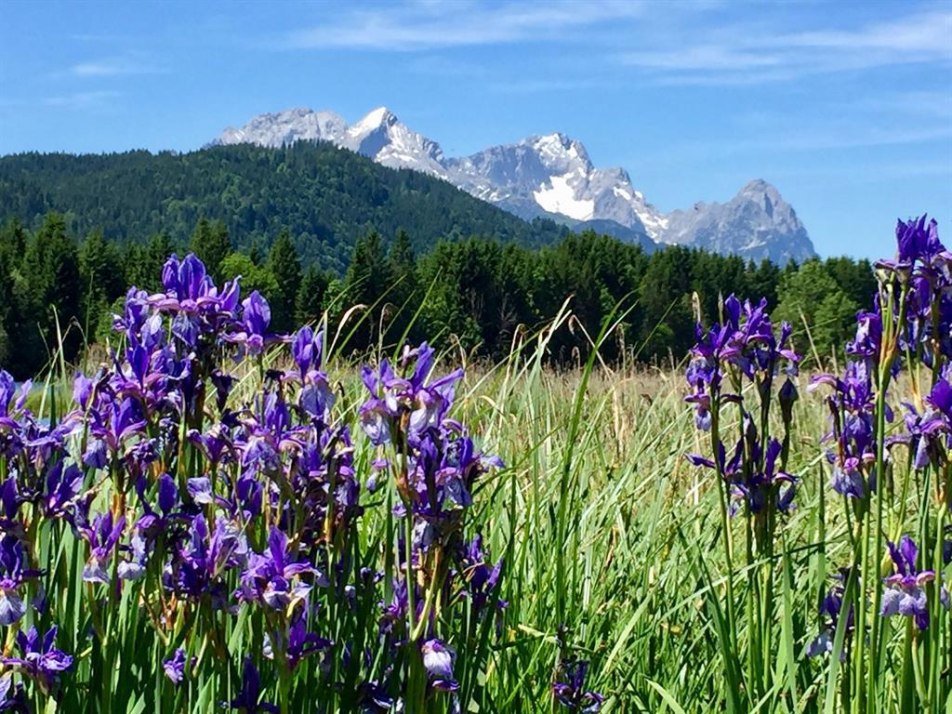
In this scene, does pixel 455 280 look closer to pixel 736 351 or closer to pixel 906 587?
pixel 736 351

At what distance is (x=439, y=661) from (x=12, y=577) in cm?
73

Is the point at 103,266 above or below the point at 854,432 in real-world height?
above

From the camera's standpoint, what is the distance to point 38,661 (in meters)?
1.87

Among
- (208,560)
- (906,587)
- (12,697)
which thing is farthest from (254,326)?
(906,587)

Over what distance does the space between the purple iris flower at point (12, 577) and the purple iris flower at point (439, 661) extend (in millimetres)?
666

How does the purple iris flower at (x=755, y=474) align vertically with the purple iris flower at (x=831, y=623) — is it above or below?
above

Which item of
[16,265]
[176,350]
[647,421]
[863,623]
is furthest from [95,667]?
[16,265]

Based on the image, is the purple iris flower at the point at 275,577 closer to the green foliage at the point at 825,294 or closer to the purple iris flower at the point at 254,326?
the purple iris flower at the point at 254,326

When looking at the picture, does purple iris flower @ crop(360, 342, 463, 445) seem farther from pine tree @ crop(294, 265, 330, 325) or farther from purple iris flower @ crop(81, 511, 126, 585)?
pine tree @ crop(294, 265, 330, 325)

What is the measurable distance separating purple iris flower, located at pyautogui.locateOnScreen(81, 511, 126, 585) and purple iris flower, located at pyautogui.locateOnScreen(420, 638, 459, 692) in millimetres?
554

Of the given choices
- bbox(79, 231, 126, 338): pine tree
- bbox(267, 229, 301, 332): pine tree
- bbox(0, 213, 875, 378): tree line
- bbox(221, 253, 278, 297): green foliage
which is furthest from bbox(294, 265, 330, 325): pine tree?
bbox(79, 231, 126, 338): pine tree

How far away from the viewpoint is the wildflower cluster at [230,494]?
1842mm

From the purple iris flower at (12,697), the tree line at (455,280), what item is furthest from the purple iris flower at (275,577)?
the tree line at (455,280)

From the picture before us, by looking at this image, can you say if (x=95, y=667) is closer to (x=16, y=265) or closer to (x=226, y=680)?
(x=226, y=680)
